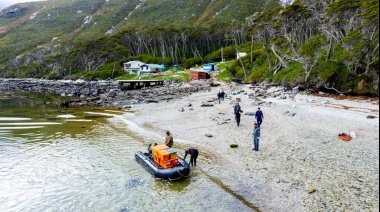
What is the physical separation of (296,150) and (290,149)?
0.39 m

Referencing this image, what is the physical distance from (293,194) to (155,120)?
20.1 meters

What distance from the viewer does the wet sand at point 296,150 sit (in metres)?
11.3

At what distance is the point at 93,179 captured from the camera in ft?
50.7

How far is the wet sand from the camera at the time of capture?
37.1ft

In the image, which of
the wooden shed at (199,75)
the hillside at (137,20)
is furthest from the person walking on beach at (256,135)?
the hillside at (137,20)

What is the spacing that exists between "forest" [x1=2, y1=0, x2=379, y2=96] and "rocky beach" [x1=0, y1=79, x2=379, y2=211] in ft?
14.4

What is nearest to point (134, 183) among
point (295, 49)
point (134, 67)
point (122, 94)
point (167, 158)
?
point (167, 158)

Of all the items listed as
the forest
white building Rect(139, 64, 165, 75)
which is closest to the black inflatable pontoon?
the forest

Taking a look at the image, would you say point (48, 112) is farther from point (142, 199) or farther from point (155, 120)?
point (142, 199)

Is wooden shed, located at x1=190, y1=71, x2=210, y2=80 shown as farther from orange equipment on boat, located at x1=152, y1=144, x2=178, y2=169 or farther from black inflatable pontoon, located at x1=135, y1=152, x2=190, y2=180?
black inflatable pontoon, located at x1=135, y1=152, x2=190, y2=180

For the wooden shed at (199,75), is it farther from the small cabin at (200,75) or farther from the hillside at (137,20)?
the hillside at (137,20)

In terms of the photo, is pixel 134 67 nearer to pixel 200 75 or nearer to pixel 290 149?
pixel 200 75

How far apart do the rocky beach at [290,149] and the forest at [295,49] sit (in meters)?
4.39

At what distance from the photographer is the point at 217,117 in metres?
28.1
